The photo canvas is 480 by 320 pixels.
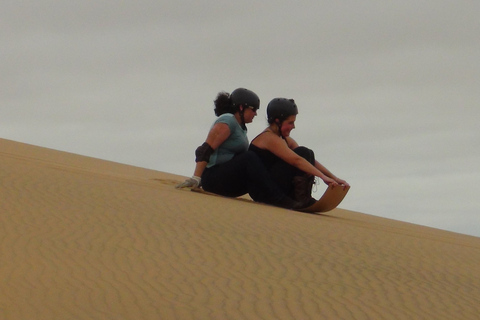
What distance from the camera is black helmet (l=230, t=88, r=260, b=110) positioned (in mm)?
11695

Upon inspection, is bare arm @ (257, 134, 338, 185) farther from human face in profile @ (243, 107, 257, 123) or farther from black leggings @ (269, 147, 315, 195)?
human face in profile @ (243, 107, 257, 123)

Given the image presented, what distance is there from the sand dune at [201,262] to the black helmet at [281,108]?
1050 millimetres

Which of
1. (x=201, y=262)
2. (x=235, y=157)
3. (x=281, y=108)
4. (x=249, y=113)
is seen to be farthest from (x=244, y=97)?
(x=201, y=262)

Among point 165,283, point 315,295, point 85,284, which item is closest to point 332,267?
point 315,295

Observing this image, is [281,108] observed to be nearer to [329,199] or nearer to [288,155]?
[288,155]

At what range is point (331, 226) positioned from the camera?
1127 centimetres

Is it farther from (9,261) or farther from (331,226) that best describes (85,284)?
(331,226)

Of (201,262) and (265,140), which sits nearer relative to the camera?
(201,262)

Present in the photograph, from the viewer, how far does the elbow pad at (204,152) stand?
11.6m

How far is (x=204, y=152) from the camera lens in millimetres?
11641

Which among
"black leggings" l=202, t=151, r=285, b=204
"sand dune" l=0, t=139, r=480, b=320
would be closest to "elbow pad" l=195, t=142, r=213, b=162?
"black leggings" l=202, t=151, r=285, b=204

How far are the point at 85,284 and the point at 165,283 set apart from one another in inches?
22.6

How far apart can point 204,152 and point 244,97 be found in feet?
2.49

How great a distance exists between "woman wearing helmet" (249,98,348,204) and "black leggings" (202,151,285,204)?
0.52ft
